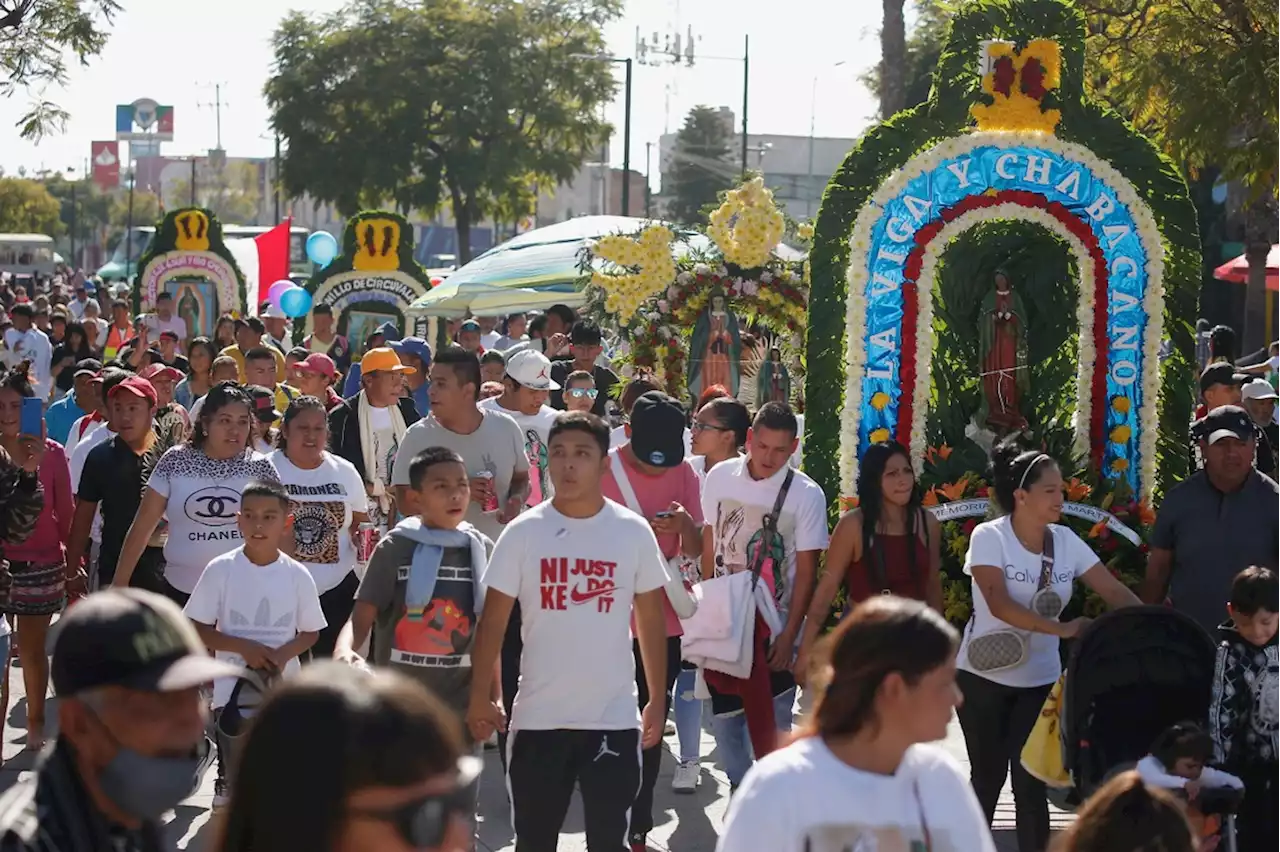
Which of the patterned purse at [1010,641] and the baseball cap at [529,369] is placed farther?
the baseball cap at [529,369]

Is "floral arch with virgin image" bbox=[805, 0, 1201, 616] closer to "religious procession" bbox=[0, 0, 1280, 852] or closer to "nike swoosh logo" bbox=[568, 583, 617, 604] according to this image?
"religious procession" bbox=[0, 0, 1280, 852]

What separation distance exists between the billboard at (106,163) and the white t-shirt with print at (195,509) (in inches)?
5899

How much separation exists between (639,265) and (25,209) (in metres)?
83.9

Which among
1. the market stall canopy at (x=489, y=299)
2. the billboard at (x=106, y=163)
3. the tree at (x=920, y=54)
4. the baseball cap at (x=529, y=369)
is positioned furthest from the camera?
the billboard at (x=106, y=163)

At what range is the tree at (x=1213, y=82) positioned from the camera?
13172 millimetres

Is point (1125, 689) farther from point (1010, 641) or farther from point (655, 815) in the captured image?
point (655, 815)

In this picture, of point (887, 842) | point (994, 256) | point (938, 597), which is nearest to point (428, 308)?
point (994, 256)

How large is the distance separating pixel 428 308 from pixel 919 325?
1490 cm

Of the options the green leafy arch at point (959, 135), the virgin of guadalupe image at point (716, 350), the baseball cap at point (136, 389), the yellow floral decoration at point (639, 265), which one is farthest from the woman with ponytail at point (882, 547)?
the yellow floral decoration at point (639, 265)

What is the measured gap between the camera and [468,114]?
49875 mm

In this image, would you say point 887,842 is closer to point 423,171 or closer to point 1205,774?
point 1205,774

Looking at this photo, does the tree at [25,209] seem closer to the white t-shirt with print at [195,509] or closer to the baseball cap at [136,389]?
the baseball cap at [136,389]

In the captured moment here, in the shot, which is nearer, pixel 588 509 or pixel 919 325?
pixel 588 509

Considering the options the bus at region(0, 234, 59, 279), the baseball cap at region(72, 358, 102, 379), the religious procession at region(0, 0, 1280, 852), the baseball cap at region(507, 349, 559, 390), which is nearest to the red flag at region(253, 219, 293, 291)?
the religious procession at region(0, 0, 1280, 852)
